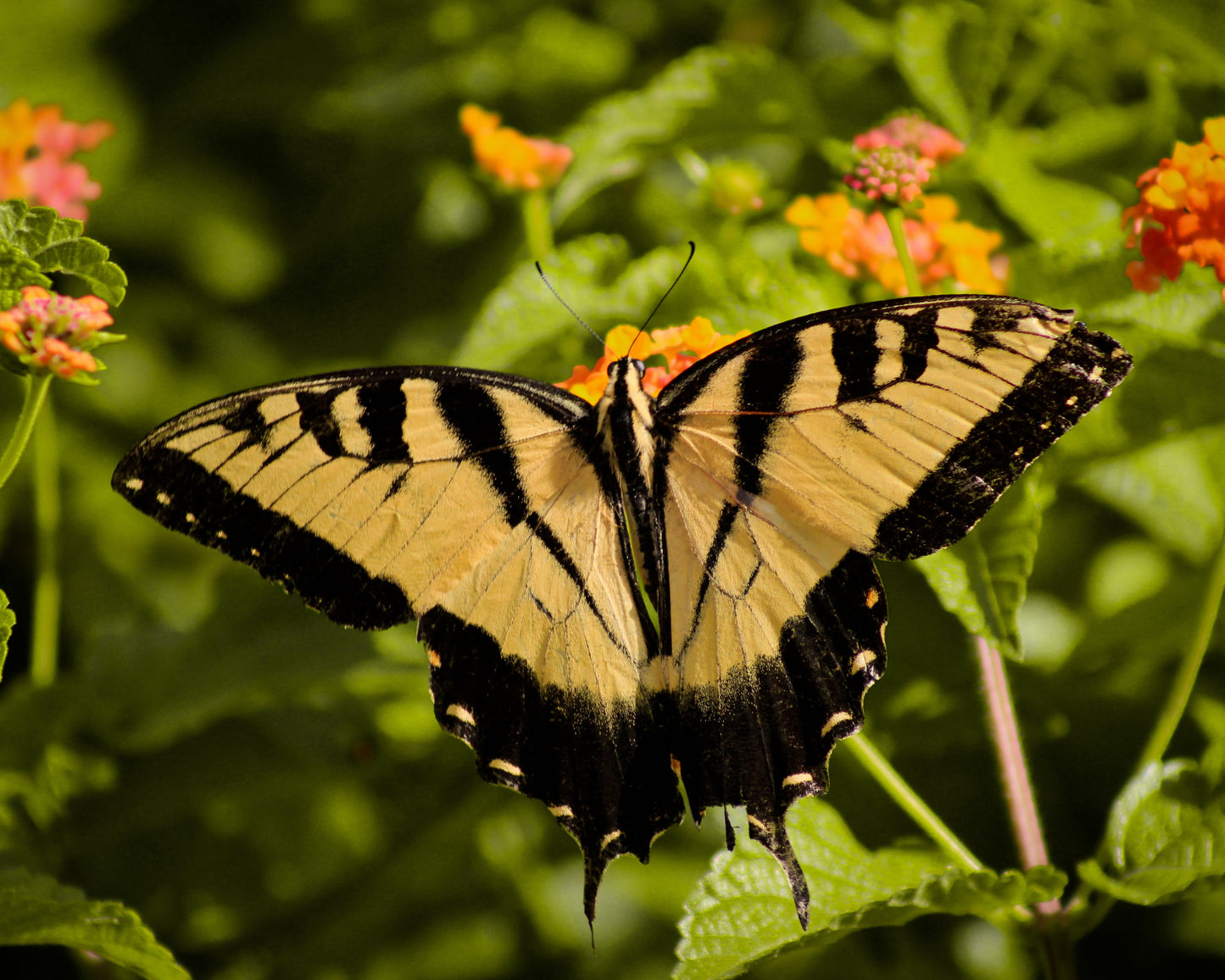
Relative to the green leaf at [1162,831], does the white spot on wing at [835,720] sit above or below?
above

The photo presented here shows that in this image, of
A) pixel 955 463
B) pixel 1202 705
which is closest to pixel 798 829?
pixel 955 463

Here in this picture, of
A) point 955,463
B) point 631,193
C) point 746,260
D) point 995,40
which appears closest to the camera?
point 955,463

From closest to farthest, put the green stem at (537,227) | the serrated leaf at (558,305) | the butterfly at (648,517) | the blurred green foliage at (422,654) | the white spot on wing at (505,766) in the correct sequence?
the butterfly at (648,517) → the white spot on wing at (505,766) → the blurred green foliage at (422,654) → the serrated leaf at (558,305) → the green stem at (537,227)

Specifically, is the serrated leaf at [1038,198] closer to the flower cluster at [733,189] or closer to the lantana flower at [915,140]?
the lantana flower at [915,140]

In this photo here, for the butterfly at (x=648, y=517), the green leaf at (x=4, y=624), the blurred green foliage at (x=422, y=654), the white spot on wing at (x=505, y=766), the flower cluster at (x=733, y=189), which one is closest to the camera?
the green leaf at (x=4, y=624)

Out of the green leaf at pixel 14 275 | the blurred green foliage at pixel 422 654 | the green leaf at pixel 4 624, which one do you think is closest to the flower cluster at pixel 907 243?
the blurred green foliage at pixel 422 654

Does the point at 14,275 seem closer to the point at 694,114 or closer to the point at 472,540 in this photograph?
the point at 472,540

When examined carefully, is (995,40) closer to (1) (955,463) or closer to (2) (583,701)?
(1) (955,463)
